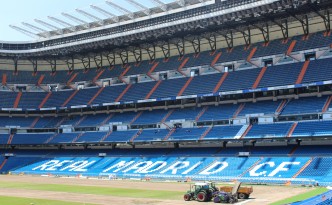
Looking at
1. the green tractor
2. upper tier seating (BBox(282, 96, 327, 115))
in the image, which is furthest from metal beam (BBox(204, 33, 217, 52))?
the green tractor

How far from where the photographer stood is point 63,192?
42.5 meters

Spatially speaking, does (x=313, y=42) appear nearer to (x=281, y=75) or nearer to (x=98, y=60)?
(x=281, y=75)

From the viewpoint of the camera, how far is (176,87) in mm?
70938

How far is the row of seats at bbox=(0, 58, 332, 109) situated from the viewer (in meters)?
58.6

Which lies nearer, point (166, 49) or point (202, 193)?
point (202, 193)

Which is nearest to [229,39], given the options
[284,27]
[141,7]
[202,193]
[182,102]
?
[284,27]

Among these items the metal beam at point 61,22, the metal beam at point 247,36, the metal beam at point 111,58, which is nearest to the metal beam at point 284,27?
the metal beam at point 247,36

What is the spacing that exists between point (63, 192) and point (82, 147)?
118ft

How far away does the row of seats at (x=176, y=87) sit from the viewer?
192 ft

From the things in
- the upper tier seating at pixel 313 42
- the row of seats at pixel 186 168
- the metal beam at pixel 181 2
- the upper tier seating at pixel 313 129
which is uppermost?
the metal beam at pixel 181 2

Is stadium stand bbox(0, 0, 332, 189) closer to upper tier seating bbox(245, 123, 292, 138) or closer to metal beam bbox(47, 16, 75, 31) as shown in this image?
upper tier seating bbox(245, 123, 292, 138)

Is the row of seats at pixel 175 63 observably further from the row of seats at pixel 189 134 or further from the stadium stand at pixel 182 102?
the row of seats at pixel 189 134

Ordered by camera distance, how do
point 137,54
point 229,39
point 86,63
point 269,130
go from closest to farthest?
point 269,130 < point 229,39 < point 137,54 < point 86,63

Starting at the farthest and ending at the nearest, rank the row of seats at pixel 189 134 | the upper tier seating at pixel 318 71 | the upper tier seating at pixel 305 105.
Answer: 1. the upper tier seating at pixel 318 71
2. the upper tier seating at pixel 305 105
3. the row of seats at pixel 189 134
